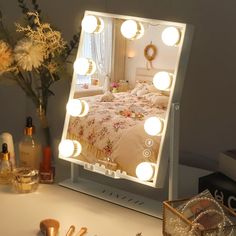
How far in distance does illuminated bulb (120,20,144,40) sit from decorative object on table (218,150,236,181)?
415 mm

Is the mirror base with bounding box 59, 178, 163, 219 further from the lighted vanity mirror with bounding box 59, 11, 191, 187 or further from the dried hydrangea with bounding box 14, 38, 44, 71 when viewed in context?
the dried hydrangea with bounding box 14, 38, 44, 71

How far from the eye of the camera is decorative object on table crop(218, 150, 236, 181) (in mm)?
1204

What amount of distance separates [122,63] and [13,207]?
510mm

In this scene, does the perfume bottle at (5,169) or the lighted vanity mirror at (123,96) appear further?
the perfume bottle at (5,169)

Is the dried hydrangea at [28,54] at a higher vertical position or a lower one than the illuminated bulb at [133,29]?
lower

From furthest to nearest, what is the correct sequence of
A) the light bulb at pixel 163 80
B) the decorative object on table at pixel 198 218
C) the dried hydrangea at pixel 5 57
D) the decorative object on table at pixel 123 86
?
the dried hydrangea at pixel 5 57, the decorative object on table at pixel 123 86, the light bulb at pixel 163 80, the decorative object on table at pixel 198 218

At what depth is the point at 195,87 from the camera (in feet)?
4.94

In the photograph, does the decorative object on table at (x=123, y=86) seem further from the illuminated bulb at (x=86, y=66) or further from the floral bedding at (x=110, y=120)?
the illuminated bulb at (x=86, y=66)

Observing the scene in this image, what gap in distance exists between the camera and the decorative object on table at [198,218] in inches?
37.2

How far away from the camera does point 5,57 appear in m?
1.37

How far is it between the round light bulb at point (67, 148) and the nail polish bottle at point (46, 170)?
0.08 metres

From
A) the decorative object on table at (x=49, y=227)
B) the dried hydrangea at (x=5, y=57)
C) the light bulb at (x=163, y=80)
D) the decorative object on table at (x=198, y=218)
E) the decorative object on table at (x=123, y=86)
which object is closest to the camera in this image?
the decorative object on table at (x=198, y=218)

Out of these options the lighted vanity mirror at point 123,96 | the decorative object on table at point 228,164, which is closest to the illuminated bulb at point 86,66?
the lighted vanity mirror at point 123,96

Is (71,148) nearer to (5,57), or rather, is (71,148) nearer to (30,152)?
(30,152)
